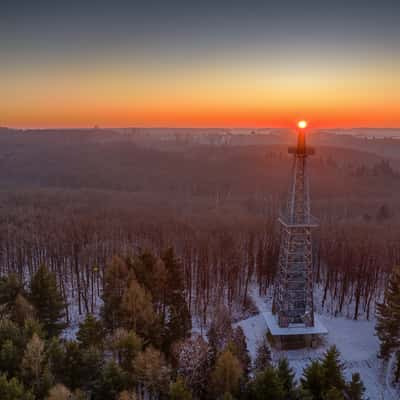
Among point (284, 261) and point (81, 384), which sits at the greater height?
point (284, 261)

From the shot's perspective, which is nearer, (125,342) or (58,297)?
(125,342)

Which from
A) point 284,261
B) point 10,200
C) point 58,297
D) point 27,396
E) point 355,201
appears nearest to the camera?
point 27,396

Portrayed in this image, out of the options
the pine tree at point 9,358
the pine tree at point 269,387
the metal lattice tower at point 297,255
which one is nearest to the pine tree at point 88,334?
the pine tree at point 9,358

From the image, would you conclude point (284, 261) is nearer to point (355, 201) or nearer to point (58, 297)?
point (58, 297)

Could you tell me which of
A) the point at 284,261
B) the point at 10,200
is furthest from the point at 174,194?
the point at 284,261

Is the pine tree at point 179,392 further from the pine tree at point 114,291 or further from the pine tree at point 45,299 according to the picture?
the pine tree at point 45,299

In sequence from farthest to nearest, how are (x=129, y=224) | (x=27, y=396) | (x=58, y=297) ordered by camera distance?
(x=129, y=224)
(x=58, y=297)
(x=27, y=396)

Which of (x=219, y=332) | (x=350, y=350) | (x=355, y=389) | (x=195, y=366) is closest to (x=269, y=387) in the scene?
(x=195, y=366)
